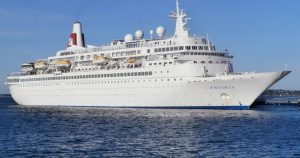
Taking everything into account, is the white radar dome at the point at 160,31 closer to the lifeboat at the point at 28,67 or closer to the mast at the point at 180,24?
the mast at the point at 180,24

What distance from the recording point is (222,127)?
141 feet

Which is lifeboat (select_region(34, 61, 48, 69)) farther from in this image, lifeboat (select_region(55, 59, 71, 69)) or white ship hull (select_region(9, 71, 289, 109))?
white ship hull (select_region(9, 71, 289, 109))

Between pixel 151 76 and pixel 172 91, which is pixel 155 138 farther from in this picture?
pixel 151 76

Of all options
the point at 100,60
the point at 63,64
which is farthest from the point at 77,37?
the point at 100,60

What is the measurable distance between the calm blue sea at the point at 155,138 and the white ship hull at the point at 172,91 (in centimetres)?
789

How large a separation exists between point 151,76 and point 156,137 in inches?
1166

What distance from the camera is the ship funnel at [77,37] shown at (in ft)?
298

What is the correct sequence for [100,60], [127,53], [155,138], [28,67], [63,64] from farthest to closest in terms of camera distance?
[28,67]
[63,64]
[100,60]
[127,53]
[155,138]

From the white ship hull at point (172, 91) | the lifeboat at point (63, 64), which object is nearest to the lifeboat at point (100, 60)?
the white ship hull at point (172, 91)

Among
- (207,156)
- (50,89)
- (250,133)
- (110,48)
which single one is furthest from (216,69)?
(207,156)

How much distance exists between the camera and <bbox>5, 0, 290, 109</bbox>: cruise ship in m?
61.1

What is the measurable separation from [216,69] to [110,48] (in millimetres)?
20010

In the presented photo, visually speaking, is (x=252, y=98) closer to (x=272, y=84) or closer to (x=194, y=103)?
(x=272, y=84)

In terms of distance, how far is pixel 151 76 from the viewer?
66.1m
